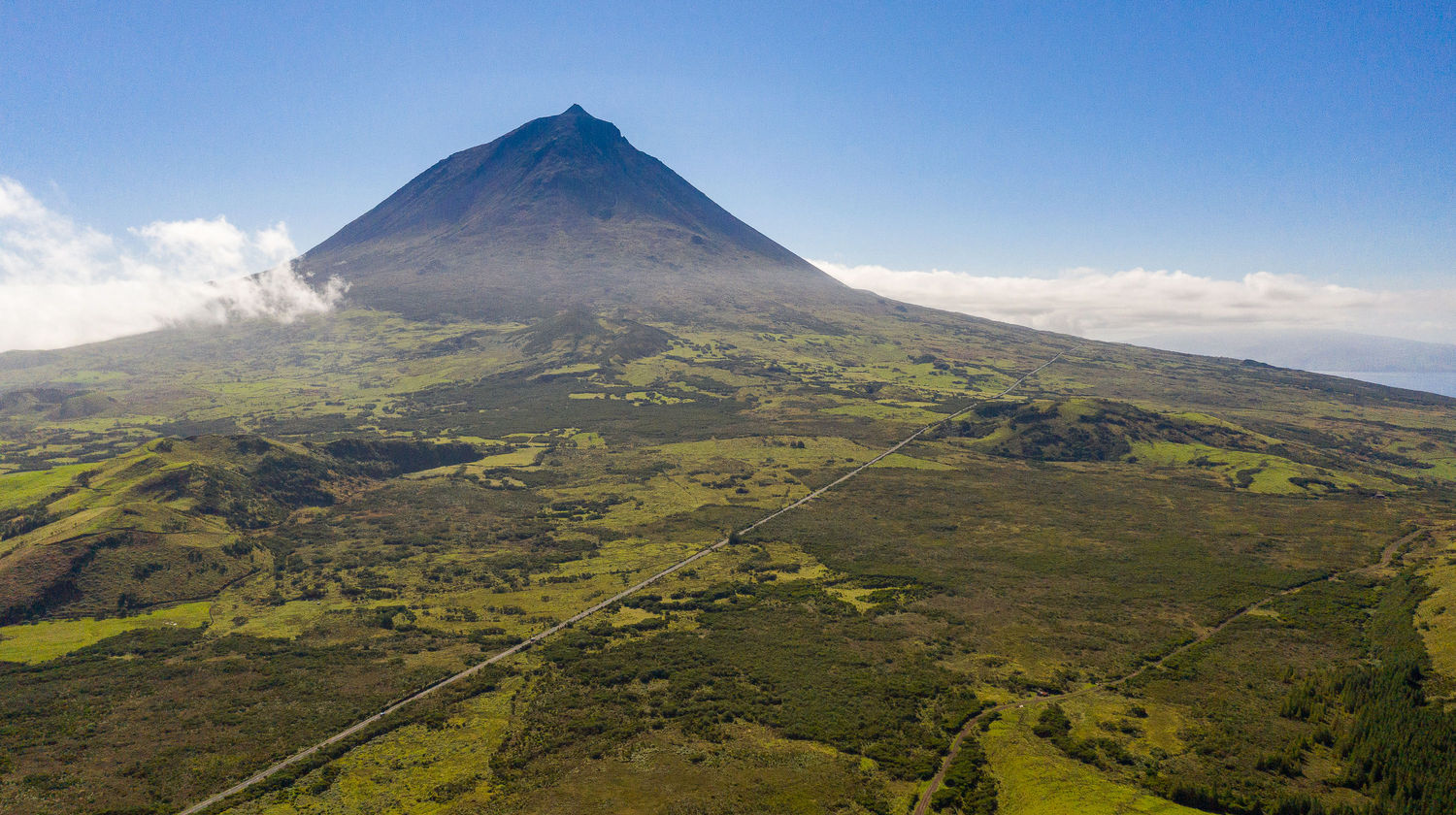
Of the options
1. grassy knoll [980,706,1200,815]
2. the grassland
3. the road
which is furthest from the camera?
the grassland

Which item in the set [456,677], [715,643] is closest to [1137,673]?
[715,643]

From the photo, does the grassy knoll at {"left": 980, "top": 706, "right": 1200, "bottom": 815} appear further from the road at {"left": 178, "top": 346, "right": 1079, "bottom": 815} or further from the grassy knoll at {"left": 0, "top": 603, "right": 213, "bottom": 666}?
the grassy knoll at {"left": 0, "top": 603, "right": 213, "bottom": 666}

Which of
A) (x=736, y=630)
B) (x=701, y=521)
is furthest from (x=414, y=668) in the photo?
(x=701, y=521)

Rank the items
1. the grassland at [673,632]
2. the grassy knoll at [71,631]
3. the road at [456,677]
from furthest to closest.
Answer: the grassy knoll at [71,631] → the grassland at [673,632] → the road at [456,677]

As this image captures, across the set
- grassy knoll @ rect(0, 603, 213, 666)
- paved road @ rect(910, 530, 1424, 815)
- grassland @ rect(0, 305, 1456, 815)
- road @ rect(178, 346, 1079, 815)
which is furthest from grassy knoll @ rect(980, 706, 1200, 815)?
grassy knoll @ rect(0, 603, 213, 666)

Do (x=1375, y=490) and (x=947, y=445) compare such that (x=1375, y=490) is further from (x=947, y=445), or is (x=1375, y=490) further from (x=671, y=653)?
(x=671, y=653)

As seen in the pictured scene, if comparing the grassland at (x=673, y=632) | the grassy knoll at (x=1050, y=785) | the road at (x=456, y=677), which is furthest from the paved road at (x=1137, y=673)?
the road at (x=456, y=677)

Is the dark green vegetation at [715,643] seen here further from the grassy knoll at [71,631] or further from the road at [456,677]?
the road at [456,677]

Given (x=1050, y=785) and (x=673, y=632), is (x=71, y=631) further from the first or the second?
(x=1050, y=785)
